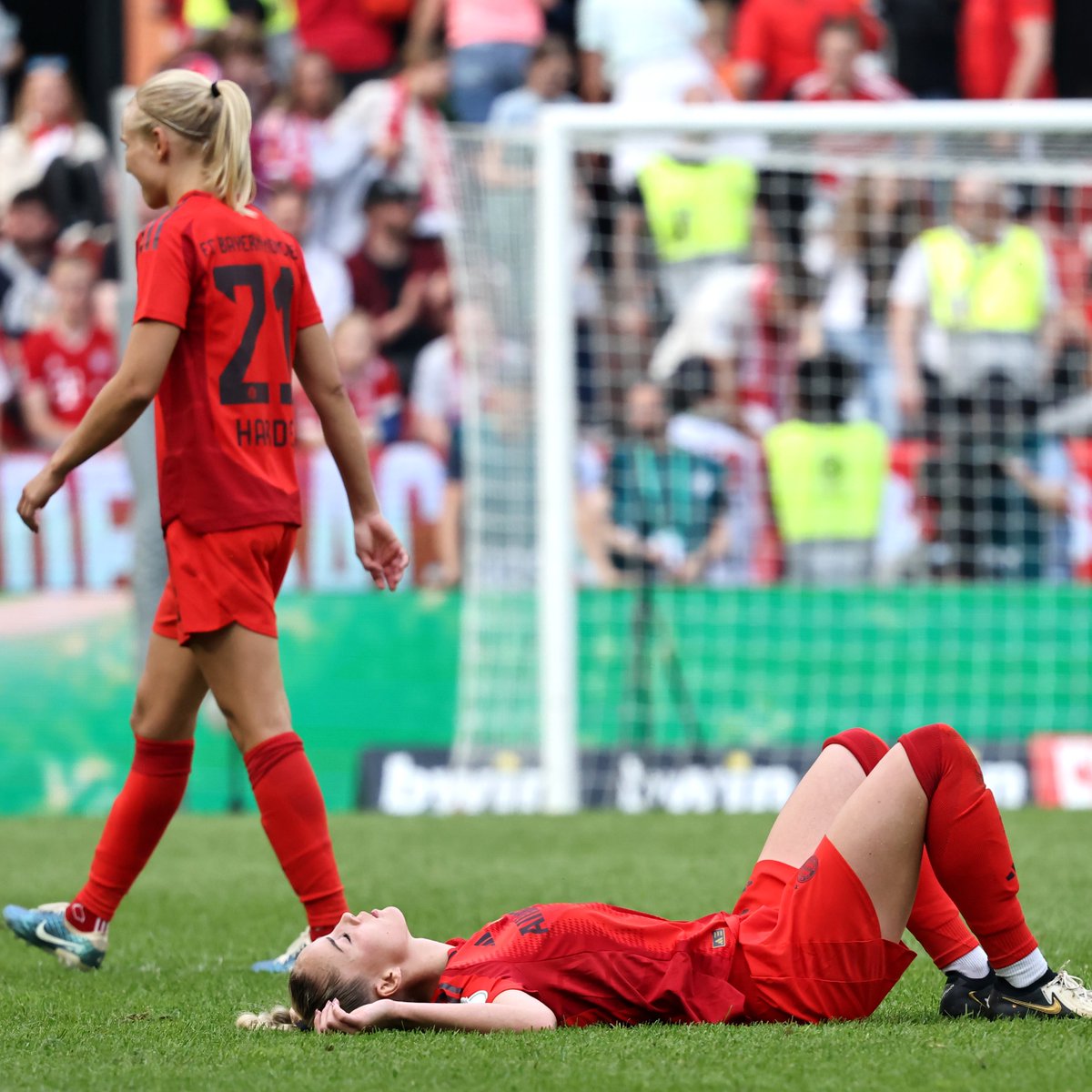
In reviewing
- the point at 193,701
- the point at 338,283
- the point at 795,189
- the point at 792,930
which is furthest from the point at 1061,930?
the point at 338,283

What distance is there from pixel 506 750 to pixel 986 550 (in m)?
3.12

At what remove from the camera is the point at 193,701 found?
4.38 metres

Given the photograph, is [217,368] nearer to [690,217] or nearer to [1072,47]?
[690,217]

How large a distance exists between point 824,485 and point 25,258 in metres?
6.06

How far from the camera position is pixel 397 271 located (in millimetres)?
12594

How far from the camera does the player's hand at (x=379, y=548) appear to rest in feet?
15.0

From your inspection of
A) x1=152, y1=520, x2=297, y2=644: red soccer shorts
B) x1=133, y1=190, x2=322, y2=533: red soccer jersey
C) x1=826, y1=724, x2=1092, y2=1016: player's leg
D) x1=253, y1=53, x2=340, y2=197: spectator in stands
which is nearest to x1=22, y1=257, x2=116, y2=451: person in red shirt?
x1=253, y1=53, x2=340, y2=197: spectator in stands

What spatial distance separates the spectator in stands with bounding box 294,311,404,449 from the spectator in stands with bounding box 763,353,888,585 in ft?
8.48

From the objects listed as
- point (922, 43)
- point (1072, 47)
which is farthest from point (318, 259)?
point (1072, 47)

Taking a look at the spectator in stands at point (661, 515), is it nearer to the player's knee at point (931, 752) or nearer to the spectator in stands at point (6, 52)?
the spectator in stands at point (6, 52)

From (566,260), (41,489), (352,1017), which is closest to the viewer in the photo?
(352,1017)

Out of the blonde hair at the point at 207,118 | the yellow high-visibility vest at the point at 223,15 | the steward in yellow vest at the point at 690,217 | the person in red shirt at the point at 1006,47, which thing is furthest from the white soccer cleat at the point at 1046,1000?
the yellow high-visibility vest at the point at 223,15

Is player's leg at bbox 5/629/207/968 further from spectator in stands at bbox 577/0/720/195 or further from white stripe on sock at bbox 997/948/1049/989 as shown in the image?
spectator in stands at bbox 577/0/720/195

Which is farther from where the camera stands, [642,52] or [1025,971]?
[642,52]
